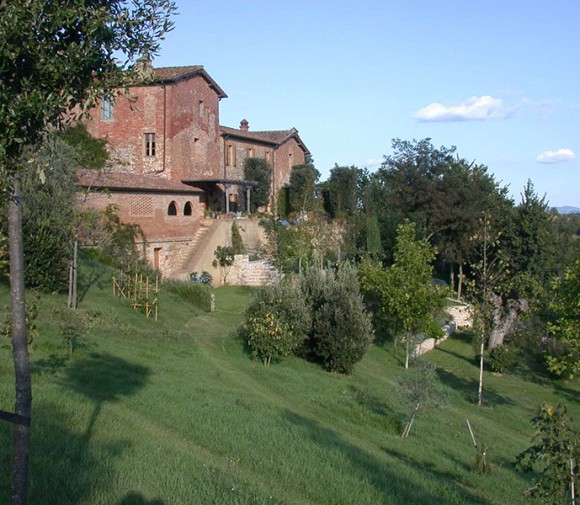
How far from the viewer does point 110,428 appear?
8406 mm

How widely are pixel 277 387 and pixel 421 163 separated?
30.7 m

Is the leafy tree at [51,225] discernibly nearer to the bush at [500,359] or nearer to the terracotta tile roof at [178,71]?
the bush at [500,359]

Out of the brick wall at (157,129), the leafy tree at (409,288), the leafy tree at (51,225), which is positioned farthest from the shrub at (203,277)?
the leafy tree at (51,225)

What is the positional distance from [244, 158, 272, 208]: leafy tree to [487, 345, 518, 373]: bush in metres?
25.9

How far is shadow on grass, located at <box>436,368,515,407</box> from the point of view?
71.6 feet

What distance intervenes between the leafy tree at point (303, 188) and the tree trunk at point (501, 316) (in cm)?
1949

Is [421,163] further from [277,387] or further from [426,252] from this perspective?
[277,387]

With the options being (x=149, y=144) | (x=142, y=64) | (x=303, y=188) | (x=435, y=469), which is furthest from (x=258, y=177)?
(x=142, y=64)

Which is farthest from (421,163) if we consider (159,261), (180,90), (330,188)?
(159,261)

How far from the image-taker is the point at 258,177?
49.3m

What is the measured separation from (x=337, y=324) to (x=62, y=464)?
14.5 meters

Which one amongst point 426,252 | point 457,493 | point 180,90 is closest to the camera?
point 457,493

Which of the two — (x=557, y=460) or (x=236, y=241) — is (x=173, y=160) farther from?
(x=557, y=460)

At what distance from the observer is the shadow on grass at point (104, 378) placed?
35.7 feet
